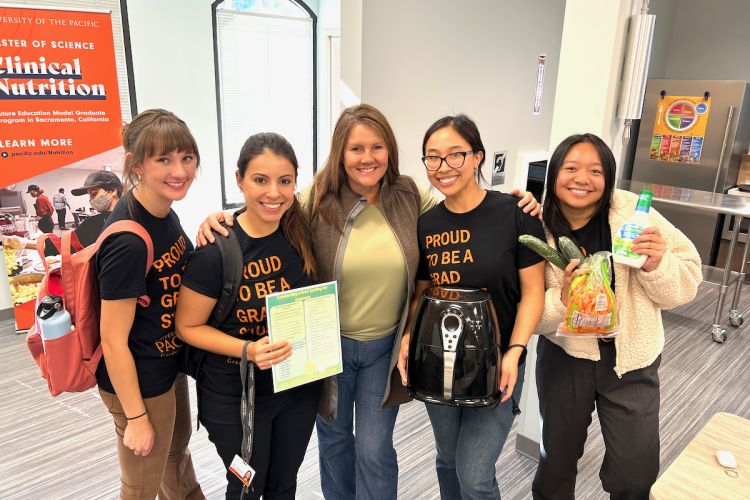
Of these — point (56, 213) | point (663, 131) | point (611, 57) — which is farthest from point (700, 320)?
point (56, 213)

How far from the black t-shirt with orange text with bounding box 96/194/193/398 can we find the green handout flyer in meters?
0.30

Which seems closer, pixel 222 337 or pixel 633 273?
pixel 222 337

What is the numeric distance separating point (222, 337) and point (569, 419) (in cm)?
109

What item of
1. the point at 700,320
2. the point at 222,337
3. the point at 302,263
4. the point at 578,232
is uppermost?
the point at 578,232

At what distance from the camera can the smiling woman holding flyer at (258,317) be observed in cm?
135

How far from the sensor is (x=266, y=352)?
52.8 inches

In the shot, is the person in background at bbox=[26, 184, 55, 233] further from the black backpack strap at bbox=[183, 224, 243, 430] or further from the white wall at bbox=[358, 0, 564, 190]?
the black backpack strap at bbox=[183, 224, 243, 430]

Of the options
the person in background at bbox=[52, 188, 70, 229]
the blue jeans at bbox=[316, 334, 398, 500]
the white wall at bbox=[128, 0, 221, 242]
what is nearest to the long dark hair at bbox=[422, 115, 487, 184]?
the blue jeans at bbox=[316, 334, 398, 500]

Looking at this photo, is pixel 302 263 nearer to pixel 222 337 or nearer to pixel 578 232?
pixel 222 337

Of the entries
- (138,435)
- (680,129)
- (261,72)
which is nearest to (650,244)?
(138,435)

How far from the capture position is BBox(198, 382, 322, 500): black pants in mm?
1440

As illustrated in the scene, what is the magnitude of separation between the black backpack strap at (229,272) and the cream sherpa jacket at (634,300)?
0.88 metres

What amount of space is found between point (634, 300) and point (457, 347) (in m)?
0.56

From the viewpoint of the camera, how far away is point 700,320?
4.21 m
